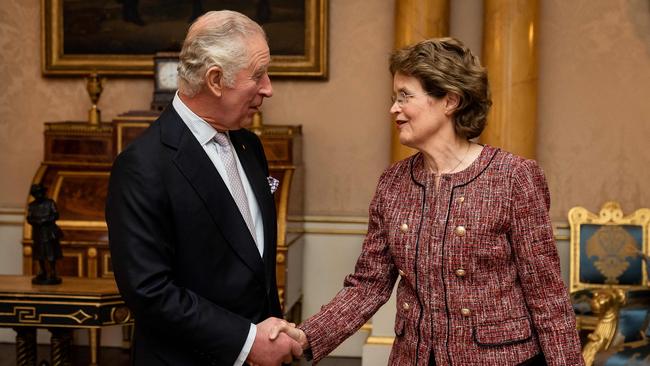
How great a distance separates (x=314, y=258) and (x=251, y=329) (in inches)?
154

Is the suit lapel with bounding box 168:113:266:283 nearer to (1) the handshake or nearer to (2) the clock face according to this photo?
(1) the handshake

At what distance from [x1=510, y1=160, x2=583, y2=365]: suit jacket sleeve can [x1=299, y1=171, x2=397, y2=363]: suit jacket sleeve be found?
48cm

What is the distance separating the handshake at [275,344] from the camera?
8.66 feet

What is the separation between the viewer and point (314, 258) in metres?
6.52

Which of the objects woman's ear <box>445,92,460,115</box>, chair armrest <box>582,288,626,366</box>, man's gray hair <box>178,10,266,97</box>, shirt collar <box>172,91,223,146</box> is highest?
man's gray hair <box>178,10,266,97</box>

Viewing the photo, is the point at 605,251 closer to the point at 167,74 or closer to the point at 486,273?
the point at 167,74

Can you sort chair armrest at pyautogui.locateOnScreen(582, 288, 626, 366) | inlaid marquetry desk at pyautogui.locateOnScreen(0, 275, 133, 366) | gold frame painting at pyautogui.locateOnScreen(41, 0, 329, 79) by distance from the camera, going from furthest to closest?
gold frame painting at pyautogui.locateOnScreen(41, 0, 329, 79), chair armrest at pyautogui.locateOnScreen(582, 288, 626, 366), inlaid marquetry desk at pyautogui.locateOnScreen(0, 275, 133, 366)

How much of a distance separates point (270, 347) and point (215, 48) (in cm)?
90

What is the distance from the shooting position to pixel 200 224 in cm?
254

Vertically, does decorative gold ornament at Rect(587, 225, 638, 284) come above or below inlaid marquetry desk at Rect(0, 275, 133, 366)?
above

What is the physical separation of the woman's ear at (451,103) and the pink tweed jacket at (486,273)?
0.17m

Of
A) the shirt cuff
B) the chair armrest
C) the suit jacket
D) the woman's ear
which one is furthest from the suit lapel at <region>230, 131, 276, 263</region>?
the chair armrest

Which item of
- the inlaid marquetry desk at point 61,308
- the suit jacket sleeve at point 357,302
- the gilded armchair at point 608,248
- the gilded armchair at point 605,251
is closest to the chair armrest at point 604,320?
the gilded armchair at point 605,251

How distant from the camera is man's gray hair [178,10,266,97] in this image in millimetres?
2588
